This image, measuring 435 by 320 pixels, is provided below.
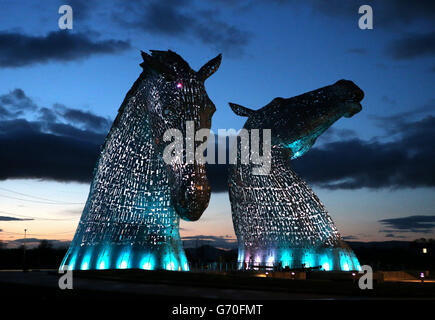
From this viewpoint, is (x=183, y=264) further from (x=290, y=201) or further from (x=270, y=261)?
(x=290, y=201)

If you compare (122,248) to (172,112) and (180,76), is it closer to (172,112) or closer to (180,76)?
(172,112)

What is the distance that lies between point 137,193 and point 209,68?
5073 millimetres

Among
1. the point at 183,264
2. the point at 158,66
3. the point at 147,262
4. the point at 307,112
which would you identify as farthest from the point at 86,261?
the point at 307,112

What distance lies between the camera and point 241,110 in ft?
81.0

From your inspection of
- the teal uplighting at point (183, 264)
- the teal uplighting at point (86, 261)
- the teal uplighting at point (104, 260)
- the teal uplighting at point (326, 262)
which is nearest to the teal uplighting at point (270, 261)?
the teal uplighting at point (326, 262)

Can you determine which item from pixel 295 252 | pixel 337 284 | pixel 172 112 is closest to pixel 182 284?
pixel 337 284

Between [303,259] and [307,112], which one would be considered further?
[307,112]

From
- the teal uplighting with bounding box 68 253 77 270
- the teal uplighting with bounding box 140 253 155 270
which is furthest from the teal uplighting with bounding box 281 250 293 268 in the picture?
the teal uplighting with bounding box 68 253 77 270

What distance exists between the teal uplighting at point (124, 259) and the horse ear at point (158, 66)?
19.8 feet

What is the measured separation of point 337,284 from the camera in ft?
43.5

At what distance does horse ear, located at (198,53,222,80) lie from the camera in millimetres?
15919

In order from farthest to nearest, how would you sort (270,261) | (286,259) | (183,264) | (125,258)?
(270,261)
(286,259)
(183,264)
(125,258)

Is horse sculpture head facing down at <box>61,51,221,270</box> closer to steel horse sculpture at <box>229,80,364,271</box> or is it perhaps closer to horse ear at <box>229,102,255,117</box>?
steel horse sculpture at <box>229,80,364,271</box>
